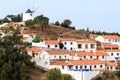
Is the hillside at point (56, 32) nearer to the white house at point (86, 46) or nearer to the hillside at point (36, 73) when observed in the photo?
the white house at point (86, 46)

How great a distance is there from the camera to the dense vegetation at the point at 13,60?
43688 millimetres

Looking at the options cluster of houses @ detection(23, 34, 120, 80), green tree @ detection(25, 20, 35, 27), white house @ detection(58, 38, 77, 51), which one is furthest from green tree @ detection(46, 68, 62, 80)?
green tree @ detection(25, 20, 35, 27)

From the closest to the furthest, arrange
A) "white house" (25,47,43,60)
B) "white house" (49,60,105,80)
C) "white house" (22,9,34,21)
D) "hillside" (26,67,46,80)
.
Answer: "white house" (49,60,105,80), "hillside" (26,67,46,80), "white house" (25,47,43,60), "white house" (22,9,34,21)

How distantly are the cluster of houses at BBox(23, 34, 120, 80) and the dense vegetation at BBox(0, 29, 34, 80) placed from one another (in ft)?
10.4

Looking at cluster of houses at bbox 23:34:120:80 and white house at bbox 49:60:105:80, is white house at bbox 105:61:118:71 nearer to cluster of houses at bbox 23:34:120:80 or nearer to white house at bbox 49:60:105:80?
cluster of houses at bbox 23:34:120:80

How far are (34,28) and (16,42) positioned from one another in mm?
28895

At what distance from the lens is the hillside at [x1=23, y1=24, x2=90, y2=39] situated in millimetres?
76062

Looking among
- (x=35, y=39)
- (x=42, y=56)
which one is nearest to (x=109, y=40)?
(x=35, y=39)

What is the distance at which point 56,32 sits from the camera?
79812 millimetres

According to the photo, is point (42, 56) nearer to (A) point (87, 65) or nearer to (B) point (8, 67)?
(A) point (87, 65)

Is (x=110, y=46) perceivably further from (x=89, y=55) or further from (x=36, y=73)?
(x=36, y=73)

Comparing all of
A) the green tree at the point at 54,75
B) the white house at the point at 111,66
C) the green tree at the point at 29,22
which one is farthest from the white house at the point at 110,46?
the green tree at the point at 54,75

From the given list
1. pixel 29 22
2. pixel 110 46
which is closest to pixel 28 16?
pixel 29 22

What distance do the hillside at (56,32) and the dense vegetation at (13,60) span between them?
2557 cm
